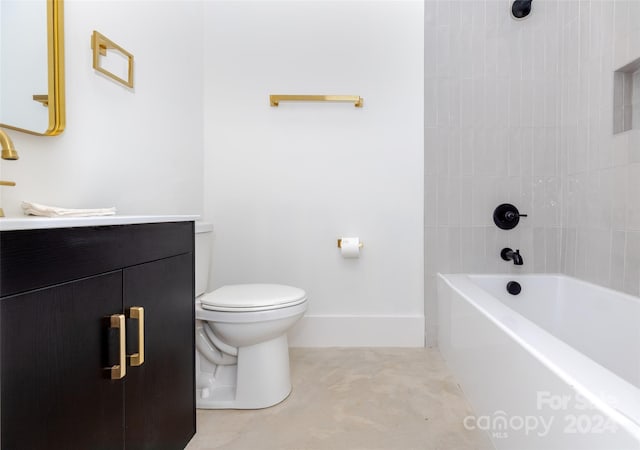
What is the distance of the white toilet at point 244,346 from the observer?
149 cm

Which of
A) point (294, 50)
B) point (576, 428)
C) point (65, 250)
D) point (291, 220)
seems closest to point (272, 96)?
point (294, 50)

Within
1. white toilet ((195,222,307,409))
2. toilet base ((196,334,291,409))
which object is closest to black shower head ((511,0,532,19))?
white toilet ((195,222,307,409))

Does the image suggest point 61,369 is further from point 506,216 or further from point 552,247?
point 552,247

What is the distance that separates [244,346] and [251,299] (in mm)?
209

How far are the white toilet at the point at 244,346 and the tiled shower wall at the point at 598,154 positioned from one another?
1424 mm

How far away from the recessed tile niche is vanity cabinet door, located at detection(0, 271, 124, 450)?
2.08 m

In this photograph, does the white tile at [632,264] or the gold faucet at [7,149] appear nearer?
the gold faucet at [7,149]

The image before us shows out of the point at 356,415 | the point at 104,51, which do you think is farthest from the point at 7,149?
the point at 356,415

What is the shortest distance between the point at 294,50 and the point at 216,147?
739mm

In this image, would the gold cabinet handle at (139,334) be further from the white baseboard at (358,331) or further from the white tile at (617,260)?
the white tile at (617,260)

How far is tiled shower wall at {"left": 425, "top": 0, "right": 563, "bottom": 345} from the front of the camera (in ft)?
6.89

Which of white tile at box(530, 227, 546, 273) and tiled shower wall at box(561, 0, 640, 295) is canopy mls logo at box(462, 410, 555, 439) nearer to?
tiled shower wall at box(561, 0, 640, 295)

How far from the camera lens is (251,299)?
5.04ft

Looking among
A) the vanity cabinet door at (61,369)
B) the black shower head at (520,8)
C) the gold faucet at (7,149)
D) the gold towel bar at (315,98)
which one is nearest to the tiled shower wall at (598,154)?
the black shower head at (520,8)
